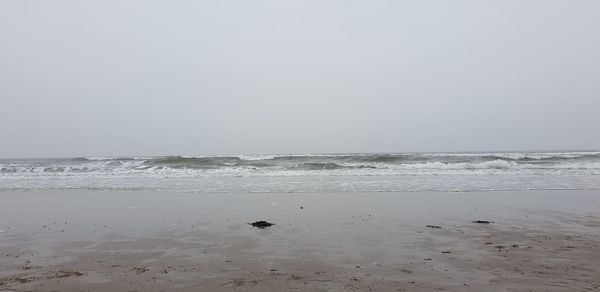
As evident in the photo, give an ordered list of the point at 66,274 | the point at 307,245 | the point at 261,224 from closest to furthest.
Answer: the point at 66,274
the point at 307,245
the point at 261,224

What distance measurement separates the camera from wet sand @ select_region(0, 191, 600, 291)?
3.84 meters

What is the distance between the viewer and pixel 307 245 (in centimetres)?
539

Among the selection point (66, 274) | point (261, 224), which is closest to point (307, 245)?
point (261, 224)

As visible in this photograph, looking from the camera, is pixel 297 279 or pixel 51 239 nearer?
pixel 297 279

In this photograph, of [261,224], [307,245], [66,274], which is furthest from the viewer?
[261,224]

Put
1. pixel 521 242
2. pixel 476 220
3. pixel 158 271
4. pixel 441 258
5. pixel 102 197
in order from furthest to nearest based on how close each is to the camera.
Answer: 1. pixel 102 197
2. pixel 476 220
3. pixel 521 242
4. pixel 441 258
5. pixel 158 271

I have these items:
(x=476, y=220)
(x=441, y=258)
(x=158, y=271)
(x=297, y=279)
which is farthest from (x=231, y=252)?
(x=476, y=220)

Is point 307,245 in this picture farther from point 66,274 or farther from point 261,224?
point 66,274

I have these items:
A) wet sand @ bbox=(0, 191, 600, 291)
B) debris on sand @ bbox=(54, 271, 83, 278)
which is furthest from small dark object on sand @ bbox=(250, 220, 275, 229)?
debris on sand @ bbox=(54, 271, 83, 278)

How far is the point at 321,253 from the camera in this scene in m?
4.91

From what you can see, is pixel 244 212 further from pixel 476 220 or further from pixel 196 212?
pixel 476 220

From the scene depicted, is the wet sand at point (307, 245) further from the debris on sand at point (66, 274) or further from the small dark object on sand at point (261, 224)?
the small dark object on sand at point (261, 224)

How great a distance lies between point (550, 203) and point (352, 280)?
7700mm

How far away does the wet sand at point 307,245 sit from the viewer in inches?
151
